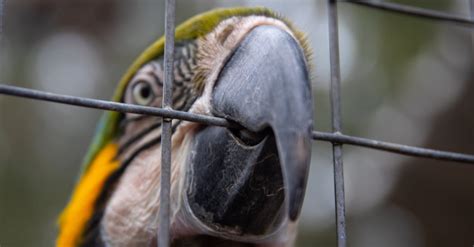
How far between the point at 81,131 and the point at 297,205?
439cm

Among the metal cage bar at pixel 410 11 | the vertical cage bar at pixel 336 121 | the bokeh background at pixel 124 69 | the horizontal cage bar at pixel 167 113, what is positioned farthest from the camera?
the bokeh background at pixel 124 69

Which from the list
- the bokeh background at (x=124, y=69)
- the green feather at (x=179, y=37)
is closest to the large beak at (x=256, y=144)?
the green feather at (x=179, y=37)

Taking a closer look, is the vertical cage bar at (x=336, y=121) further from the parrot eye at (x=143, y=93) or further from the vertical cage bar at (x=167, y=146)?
the parrot eye at (x=143, y=93)

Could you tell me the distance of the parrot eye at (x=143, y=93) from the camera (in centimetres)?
161

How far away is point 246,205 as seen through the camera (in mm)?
1115

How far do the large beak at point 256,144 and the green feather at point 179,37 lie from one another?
240mm

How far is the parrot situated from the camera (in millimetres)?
950

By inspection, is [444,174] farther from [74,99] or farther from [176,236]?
[74,99]

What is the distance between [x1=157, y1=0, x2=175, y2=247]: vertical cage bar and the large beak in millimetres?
132

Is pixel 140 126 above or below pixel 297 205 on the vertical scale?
above

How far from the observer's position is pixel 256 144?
1037 millimetres

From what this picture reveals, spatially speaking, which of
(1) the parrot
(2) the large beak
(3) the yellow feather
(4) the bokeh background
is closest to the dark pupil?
(1) the parrot

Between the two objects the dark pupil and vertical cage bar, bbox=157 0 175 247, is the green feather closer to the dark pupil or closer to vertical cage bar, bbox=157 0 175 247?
the dark pupil

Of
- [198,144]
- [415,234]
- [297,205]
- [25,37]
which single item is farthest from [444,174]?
[25,37]
